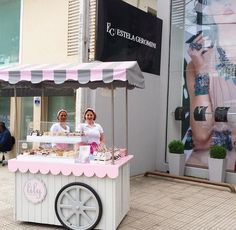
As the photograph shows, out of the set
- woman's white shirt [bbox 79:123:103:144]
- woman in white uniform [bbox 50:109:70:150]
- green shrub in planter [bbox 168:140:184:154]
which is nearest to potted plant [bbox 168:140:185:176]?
green shrub in planter [bbox 168:140:184:154]

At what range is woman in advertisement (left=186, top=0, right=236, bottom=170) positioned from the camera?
8.51m

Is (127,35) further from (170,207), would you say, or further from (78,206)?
(78,206)

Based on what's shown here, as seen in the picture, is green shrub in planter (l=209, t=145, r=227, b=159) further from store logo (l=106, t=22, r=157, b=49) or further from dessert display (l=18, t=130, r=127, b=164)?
dessert display (l=18, t=130, r=127, b=164)

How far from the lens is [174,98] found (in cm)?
938

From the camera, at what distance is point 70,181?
4879mm

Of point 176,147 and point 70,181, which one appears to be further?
point 176,147

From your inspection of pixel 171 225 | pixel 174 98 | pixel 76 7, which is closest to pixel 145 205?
pixel 171 225

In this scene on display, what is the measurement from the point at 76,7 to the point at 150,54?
6.75 ft

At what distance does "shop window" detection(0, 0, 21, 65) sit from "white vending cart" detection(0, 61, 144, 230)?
19.2 ft

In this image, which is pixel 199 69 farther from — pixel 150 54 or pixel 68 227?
pixel 68 227

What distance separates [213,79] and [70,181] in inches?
203

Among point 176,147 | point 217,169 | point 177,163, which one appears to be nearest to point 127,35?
point 176,147

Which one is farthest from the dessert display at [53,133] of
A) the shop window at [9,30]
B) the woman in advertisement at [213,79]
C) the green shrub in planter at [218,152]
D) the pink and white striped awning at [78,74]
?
the shop window at [9,30]

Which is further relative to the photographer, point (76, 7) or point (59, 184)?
point (76, 7)
